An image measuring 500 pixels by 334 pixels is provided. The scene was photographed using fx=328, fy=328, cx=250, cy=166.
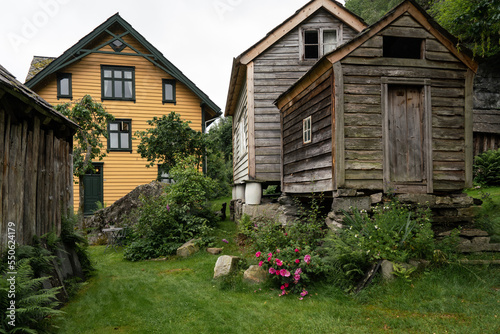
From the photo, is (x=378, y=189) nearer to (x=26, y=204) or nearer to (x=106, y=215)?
(x=26, y=204)

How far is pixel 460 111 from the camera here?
6.99 metres

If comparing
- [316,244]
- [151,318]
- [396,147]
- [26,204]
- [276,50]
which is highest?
[276,50]

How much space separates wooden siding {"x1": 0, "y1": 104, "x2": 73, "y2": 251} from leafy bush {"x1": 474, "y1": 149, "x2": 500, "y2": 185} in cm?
1497

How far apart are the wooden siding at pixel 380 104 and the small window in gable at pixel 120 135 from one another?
13046 millimetres

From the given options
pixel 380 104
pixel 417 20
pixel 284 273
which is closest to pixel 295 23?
pixel 417 20

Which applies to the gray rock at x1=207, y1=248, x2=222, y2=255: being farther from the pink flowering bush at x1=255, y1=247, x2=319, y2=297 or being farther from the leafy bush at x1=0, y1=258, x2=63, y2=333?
the leafy bush at x1=0, y1=258, x2=63, y2=333

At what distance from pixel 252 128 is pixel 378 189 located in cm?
531

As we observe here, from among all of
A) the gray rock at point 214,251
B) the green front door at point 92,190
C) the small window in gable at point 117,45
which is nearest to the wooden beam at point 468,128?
the gray rock at point 214,251

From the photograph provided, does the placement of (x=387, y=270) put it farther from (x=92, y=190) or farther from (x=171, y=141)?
(x=92, y=190)

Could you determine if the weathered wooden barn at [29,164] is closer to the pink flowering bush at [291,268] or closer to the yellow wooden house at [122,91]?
the pink flowering bush at [291,268]

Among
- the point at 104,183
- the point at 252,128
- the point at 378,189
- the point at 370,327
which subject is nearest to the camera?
the point at 370,327

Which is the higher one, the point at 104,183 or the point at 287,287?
the point at 104,183

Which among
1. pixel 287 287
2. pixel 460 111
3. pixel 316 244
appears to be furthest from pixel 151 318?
pixel 460 111

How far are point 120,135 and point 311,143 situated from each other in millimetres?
12073
